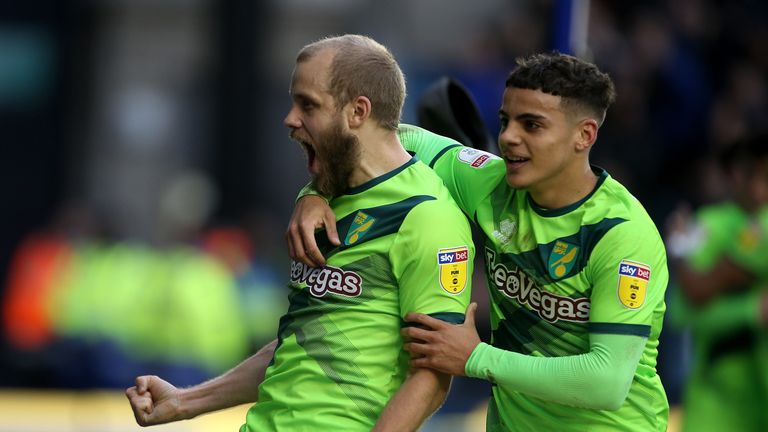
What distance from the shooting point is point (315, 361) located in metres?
4.24

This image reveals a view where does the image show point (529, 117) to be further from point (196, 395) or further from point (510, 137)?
point (196, 395)

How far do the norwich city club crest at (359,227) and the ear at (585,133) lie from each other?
0.71 meters

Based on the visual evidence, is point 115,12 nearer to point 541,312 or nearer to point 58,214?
point 58,214

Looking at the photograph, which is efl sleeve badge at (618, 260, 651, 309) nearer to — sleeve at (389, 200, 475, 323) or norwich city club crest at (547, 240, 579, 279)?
norwich city club crest at (547, 240, 579, 279)

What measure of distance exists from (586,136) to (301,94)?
93cm

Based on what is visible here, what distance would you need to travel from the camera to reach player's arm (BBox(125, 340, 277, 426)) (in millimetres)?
4652

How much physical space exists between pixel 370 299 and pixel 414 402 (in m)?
0.36

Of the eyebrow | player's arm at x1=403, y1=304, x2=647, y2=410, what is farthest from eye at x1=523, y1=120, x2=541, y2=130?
player's arm at x1=403, y1=304, x2=647, y2=410

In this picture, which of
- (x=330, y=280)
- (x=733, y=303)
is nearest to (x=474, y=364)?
(x=330, y=280)

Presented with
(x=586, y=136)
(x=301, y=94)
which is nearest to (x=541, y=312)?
(x=586, y=136)

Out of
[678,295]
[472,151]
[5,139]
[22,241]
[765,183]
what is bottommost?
[22,241]

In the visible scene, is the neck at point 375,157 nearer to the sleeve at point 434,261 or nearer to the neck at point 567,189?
the sleeve at point 434,261

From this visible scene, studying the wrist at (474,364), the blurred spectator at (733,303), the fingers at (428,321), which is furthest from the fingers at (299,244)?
the blurred spectator at (733,303)

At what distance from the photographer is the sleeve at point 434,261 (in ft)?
13.5
